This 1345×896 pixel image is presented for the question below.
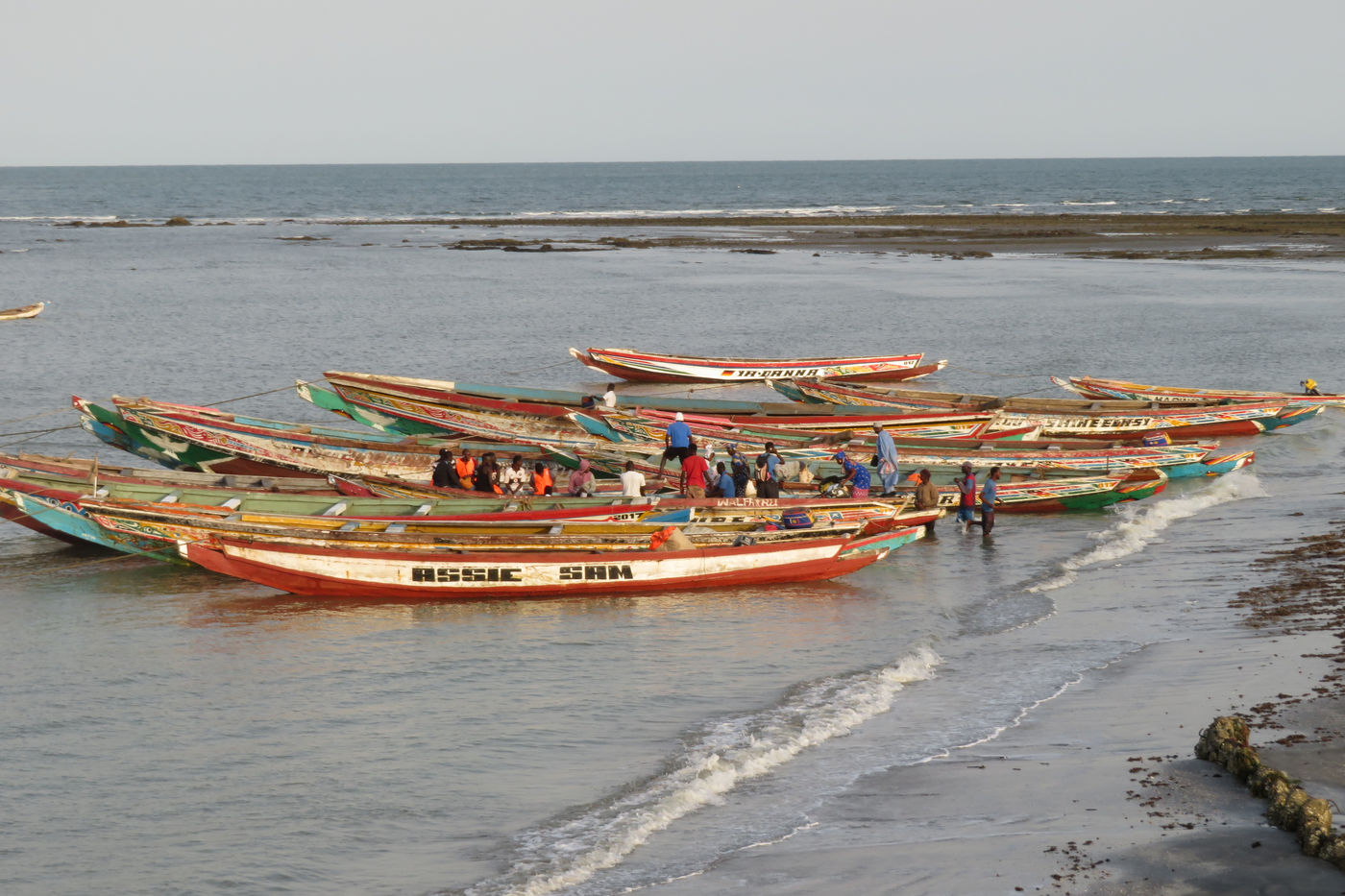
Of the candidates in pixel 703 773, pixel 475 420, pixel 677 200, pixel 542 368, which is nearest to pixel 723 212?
pixel 677 200

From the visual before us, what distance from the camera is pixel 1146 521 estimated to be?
21.3 m

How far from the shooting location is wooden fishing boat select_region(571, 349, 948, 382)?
114 ft

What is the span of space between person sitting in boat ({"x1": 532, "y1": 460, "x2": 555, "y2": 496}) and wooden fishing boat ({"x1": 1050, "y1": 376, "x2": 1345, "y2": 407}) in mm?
15261

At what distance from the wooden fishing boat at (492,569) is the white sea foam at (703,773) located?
3366 mm

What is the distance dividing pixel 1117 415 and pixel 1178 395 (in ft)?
9.28

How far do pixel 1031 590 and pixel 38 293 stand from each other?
177ft

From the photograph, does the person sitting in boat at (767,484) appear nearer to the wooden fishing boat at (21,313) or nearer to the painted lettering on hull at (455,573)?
the painted lettering on hull at (455,573)

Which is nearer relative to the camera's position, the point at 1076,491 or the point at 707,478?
the point at 707,478

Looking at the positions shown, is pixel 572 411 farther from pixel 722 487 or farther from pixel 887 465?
pixel 887 465

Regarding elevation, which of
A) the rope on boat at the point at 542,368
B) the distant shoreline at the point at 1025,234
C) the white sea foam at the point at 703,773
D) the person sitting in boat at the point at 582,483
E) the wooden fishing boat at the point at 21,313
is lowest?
the white sea foam at the point at 703,773

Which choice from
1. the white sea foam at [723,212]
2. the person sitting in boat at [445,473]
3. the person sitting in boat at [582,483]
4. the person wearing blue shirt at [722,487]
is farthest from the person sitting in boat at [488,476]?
the white sea foam at [723,212]

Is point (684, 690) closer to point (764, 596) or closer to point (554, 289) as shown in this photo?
point (764, 596)

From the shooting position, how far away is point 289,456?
2223cm

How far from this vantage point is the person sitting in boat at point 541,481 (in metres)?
20.0
